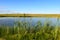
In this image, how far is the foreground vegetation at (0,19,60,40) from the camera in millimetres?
4078

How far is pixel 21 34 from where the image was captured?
13.4 feet

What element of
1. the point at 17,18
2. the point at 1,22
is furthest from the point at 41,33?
the point at 1,22

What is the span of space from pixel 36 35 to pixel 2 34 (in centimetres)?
89

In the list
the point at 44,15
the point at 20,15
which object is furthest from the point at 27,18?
the point at 44,15

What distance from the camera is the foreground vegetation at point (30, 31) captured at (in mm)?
4078

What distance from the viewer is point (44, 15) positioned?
4.80 meters

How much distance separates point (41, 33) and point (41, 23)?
1.05 feet

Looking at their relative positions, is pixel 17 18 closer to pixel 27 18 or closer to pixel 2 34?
pixel 27 18

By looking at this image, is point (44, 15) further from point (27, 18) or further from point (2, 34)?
point (2, 34)

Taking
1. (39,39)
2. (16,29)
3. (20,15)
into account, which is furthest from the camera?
(20,15)

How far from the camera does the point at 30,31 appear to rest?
438 centimetres

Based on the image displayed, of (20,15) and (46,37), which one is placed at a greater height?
(20,15)

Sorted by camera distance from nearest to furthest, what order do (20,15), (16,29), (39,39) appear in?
1. (39,39)
2. (16,29)
3. (20,15)

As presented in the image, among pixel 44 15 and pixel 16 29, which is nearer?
pixel 16 29
